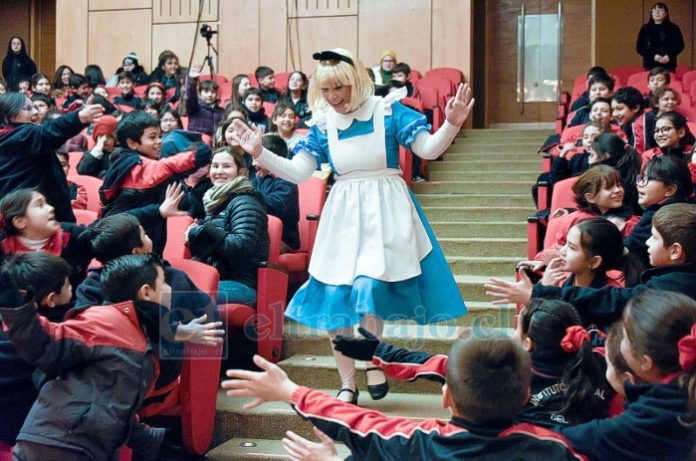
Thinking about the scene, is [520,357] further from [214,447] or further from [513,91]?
[513,91]

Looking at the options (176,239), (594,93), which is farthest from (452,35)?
(176,239)

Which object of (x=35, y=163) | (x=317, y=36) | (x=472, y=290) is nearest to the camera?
(x=35, y=163)

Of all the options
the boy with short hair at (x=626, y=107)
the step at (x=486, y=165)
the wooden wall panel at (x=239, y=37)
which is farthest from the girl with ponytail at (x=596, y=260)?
the wooden wall panel at (x=239, y=37)

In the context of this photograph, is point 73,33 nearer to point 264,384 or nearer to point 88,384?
point 88,384

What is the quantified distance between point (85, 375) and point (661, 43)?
6.54m

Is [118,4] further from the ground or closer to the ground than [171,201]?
further from the ground

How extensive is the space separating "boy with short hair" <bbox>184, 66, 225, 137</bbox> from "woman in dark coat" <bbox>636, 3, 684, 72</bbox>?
371 centimetres

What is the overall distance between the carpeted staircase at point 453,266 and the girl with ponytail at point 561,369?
33.6 inches

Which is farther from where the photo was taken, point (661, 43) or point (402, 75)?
point (661, 43)

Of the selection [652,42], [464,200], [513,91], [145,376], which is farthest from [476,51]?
[145,376]

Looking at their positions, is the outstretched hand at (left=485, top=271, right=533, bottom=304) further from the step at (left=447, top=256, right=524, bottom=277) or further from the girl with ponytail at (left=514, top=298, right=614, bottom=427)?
the step at (left=447, top=256, right=524, bottom=277)

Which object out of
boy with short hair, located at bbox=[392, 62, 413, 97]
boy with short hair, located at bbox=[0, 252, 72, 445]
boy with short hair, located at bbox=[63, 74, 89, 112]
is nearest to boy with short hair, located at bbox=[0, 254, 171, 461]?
boy with short hair, located at bbox=[0, 252, 72, 445]

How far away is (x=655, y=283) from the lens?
209 centimetres

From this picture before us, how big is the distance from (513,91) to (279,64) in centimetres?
240
